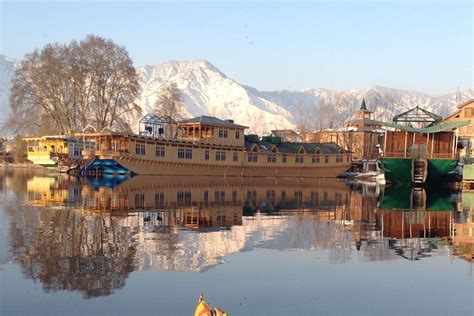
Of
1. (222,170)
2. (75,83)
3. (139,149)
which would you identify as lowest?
(222,170)

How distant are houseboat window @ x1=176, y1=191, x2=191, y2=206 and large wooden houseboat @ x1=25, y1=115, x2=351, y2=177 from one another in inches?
884

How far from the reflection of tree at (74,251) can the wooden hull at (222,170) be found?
35011 millimetres

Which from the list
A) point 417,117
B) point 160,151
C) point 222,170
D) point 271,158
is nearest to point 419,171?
point 417,117

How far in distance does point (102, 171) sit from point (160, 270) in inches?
1791

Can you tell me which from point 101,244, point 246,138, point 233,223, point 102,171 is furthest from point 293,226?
point 246,138

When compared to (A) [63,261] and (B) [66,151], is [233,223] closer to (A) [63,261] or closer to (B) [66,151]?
(A) [63,261]

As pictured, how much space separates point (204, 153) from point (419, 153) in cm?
2118

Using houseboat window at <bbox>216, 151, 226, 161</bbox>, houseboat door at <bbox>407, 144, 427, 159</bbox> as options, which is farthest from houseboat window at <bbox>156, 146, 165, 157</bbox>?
houseboat door at <bbox>407, 144, 427, 159</bbox>

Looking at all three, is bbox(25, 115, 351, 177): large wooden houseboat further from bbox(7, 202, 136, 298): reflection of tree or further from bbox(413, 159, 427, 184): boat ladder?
bbox(7, 202, 136, 298): reflection of tree

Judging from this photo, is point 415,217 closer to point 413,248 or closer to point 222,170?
point 413,248

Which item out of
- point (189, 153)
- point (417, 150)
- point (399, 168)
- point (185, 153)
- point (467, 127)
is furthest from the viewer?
point (467, 127)

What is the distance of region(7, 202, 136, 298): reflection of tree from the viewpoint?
11242mm

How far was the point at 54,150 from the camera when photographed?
68562mm

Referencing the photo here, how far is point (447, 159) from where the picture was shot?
47156 mm
